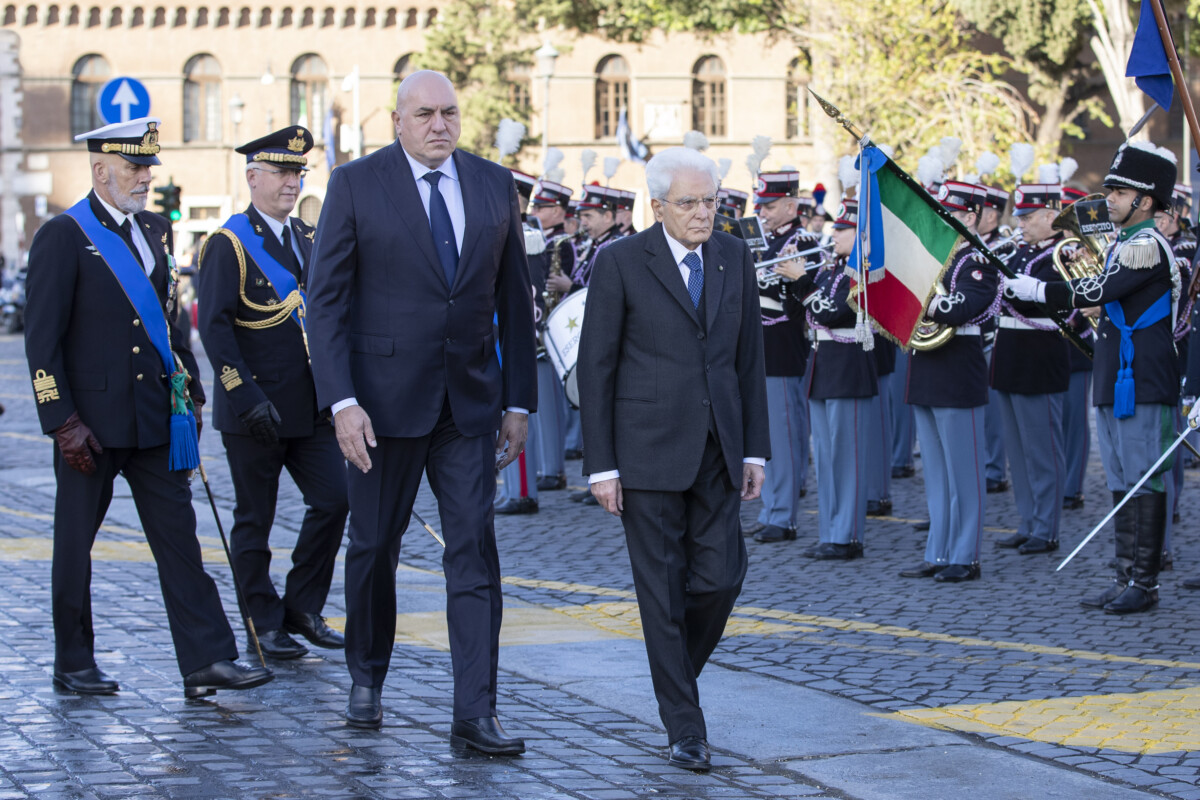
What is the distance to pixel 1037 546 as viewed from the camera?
945 centimetres

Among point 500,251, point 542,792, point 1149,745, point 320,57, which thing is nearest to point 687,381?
point 500,251

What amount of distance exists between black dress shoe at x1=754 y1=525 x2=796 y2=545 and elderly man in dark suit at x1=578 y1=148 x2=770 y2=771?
15.6 feet

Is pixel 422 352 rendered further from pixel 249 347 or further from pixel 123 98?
pixel 123 98

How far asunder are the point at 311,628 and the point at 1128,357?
13.0 feet

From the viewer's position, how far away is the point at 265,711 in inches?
224

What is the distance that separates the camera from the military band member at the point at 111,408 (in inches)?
229

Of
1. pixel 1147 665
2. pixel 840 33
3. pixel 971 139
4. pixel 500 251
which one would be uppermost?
pixel 840 33

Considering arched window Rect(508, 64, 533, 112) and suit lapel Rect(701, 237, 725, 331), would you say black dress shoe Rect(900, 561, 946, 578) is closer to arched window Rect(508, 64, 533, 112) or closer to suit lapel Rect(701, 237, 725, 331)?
suit lapel Rect(701, 237, 725, 331)

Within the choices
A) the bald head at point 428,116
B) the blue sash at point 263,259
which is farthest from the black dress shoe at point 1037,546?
the bald head at point 428,116

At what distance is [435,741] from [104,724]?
113 cm

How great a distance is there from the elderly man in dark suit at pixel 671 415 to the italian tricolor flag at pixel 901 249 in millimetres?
1919

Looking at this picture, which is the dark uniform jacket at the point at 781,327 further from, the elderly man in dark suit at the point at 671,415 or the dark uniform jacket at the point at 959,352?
the elderly man in dark suit at the point at 671,415

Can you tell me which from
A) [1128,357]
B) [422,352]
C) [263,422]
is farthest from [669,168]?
[1128,357]

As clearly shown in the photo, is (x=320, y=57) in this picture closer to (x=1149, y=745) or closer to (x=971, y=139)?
(x=971, y=139)
